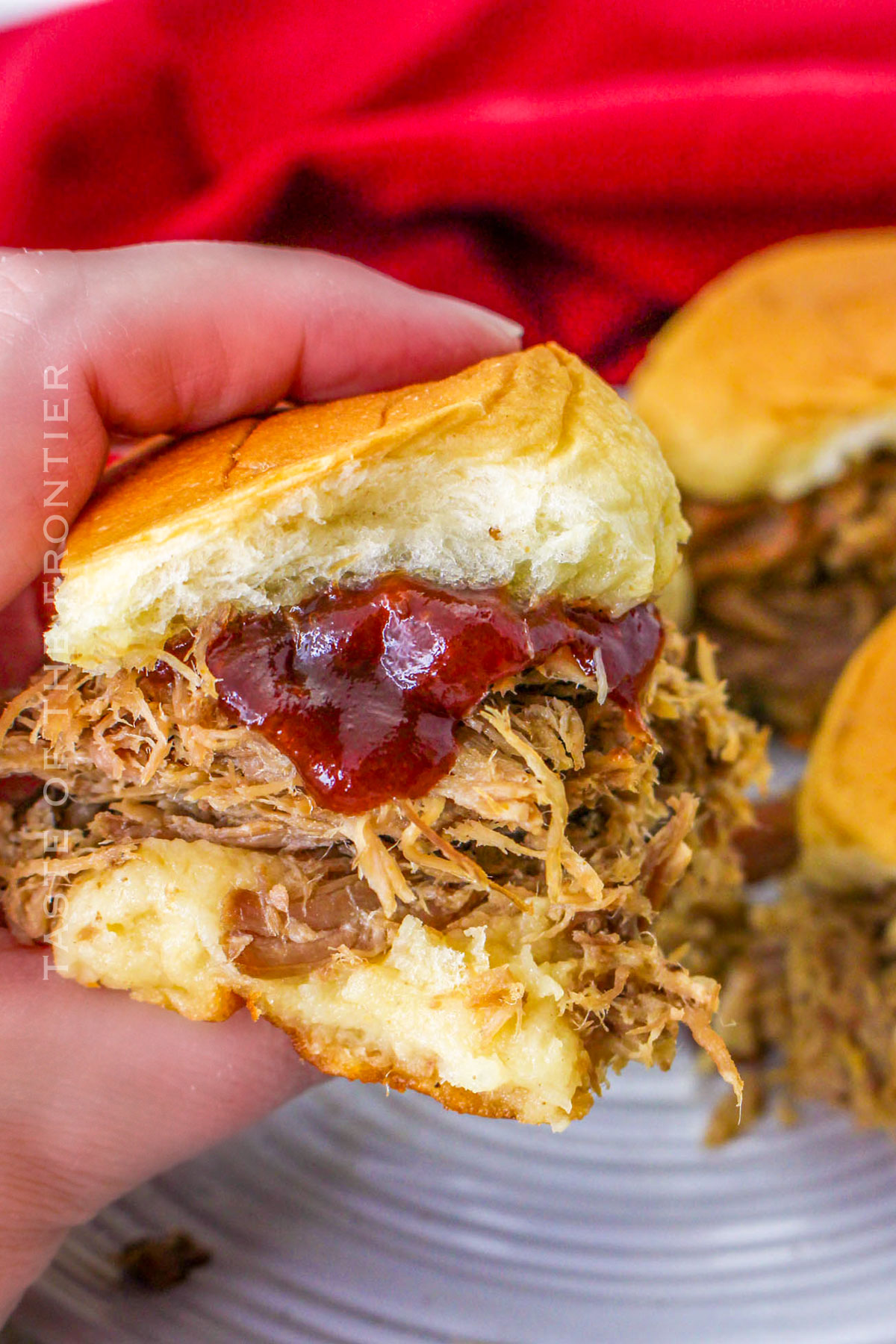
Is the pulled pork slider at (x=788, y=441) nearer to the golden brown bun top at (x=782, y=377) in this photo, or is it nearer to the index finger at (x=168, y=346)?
the golden brown bun top at (x=782, y=377)

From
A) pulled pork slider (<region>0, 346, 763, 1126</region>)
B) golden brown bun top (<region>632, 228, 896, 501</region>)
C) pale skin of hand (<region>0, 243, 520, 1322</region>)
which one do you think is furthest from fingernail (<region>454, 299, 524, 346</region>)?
golden brown bun top (<region>632, 228, 896, 501</region>)

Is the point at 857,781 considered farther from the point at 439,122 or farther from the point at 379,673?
the point at 439,122

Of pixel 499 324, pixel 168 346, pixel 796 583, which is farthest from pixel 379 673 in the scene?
pixel 796 583

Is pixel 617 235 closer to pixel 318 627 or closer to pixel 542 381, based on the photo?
pixel 542 381

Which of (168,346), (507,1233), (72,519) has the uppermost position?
(168,346)

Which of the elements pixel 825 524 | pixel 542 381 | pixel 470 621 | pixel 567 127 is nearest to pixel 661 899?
pixel 470 621

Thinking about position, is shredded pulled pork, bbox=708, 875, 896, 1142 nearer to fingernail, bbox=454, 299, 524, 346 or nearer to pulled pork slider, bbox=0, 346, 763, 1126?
pulled pork slider, bbox=0, 346, 763, 1126
